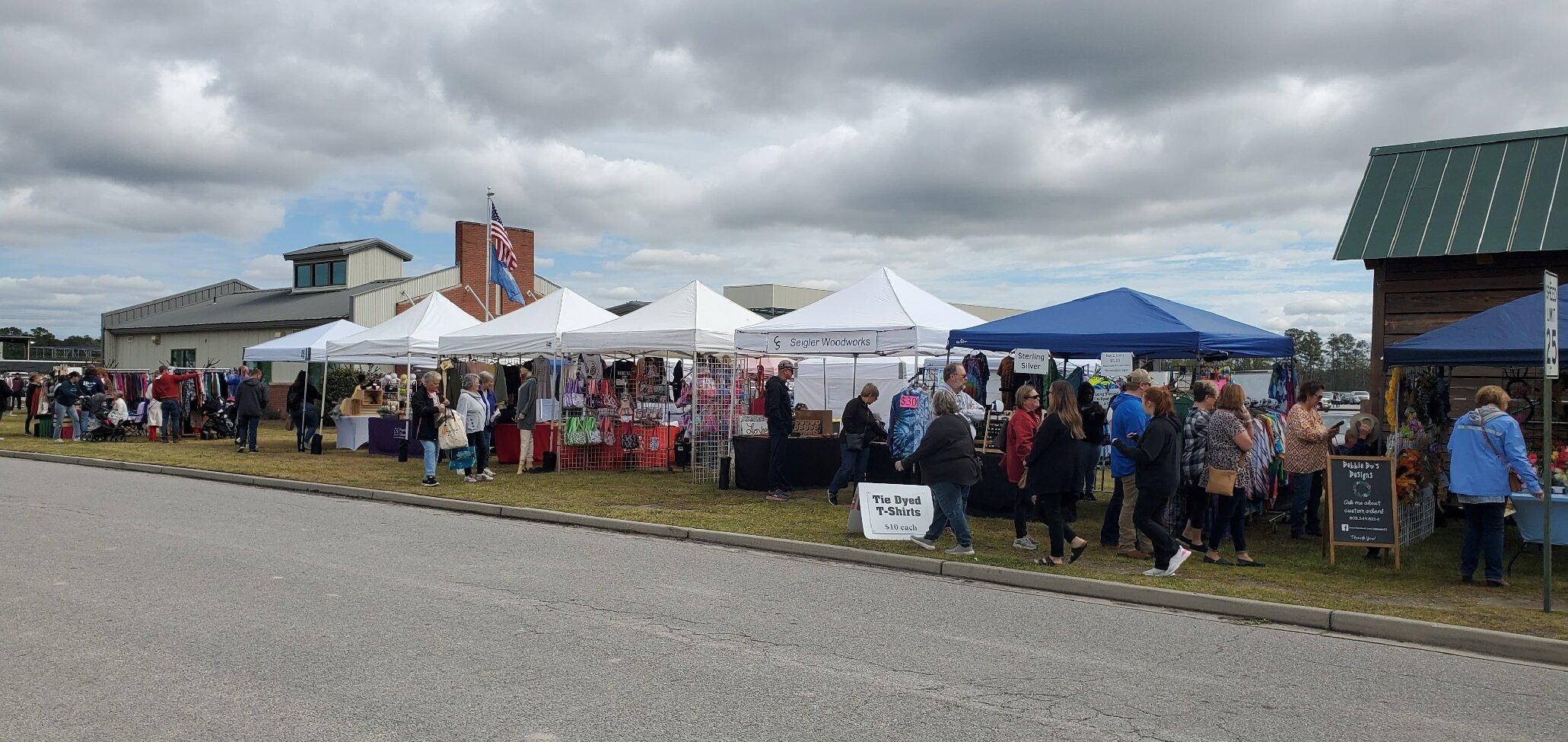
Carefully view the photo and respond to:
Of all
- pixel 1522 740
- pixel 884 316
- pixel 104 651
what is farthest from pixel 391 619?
pixel 884 316

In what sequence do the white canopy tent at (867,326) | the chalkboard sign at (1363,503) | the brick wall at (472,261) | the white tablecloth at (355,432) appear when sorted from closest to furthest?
the chalkboard sign at (1363,503)
the white canopy tent at (867,326)
the white tablecloth at (355,432)
the brick wall at (472,261)

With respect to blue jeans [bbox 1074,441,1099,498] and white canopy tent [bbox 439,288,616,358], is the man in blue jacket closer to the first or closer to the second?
blue jeans [bbox 1074,441,1099,498]

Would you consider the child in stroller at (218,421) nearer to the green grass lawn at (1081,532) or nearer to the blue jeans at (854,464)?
A: the green grass lawn at (1081,532)

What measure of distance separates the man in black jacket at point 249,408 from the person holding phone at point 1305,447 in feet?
62.1

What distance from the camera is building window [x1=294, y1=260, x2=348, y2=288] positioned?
143ft

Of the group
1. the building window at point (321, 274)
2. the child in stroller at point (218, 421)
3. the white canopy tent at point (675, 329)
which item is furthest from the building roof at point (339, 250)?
the white canopy tent at point (675, 329)

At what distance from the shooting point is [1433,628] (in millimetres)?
7391

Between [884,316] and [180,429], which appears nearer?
[884,316]

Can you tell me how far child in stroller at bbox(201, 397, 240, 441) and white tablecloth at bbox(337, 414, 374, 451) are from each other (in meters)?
5.13

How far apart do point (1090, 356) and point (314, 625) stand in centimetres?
1035

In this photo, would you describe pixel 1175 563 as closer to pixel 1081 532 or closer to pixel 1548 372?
pixel 1081 532

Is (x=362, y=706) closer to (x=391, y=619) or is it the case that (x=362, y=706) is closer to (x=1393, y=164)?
(x=391, y=619)

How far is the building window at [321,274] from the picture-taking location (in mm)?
43656

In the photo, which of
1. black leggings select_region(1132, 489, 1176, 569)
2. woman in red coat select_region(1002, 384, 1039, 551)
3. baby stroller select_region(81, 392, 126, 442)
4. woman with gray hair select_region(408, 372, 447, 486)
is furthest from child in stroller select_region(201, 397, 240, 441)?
black leggings select_region(1132, 489, 1176, 569)
